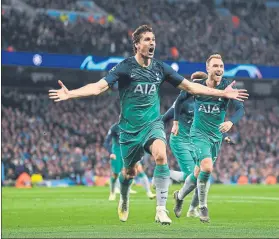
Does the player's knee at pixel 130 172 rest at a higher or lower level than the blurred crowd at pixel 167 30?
lower

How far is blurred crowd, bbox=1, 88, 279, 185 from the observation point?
35.7 m

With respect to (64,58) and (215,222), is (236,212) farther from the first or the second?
(64,58)

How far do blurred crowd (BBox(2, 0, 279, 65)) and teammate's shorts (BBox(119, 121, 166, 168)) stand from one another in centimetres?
2674

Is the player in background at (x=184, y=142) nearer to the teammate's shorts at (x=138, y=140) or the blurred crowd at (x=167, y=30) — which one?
the teammate's shorts at (x=138, y=140)

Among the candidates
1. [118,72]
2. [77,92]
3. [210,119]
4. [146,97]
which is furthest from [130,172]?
[77,92]

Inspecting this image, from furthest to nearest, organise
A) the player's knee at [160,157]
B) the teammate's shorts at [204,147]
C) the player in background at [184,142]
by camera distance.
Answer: the player in background at [184,142] → the teammate's shorts at [204,147] → the player's knee at [160,157]

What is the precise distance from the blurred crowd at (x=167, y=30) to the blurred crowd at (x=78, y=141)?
10.7ft

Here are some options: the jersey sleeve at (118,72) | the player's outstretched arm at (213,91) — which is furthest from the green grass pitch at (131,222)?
the jersey sleeve at (118,72)

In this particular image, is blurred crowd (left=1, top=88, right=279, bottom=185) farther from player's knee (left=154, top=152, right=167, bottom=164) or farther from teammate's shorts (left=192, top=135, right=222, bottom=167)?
player's knee (left=154, top=152, right=167, bottom=164)

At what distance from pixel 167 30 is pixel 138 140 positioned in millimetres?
33764

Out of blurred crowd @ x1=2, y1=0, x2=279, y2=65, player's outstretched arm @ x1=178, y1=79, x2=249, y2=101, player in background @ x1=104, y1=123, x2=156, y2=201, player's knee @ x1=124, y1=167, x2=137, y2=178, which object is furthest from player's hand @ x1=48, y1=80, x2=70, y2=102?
blurred crowd @ x1=2, y1=0, x2=279, y2=65

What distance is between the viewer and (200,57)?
44094mm

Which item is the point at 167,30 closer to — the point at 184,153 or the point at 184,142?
the point at 184,142

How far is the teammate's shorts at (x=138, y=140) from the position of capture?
1129 cm
